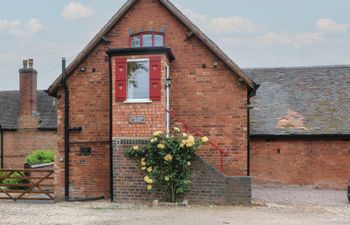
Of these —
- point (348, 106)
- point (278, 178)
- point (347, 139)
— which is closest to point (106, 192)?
point (278, 178)

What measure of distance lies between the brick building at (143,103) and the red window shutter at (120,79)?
3 cm

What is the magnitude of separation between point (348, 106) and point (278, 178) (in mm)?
5054

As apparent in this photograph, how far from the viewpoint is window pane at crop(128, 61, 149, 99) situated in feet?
49.6

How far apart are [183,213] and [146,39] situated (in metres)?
7.29

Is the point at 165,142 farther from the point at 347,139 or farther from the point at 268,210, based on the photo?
the point at 347,139

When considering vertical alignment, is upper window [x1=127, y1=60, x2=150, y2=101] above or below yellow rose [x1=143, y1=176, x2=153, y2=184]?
above

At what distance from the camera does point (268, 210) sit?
1341cm

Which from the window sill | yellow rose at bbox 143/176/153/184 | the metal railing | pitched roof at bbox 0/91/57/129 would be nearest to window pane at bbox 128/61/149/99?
the window sill

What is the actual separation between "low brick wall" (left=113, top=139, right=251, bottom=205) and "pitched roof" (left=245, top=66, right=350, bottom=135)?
6.65 meters

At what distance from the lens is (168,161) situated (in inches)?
559

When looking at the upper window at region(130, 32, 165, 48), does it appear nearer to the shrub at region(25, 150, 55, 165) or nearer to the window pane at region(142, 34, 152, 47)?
the window pane at region(142, 34, 152, 47)

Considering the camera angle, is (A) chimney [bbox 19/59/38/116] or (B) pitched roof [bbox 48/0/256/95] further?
(A) chimney [bbox 19/59/38/116]

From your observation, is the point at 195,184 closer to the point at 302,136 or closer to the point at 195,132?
the point at 195,132

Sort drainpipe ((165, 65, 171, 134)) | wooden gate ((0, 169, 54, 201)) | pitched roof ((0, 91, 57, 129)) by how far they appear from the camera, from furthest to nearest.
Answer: pitched roof ((0, 91, 57, 129)) < wooden gate ((0, 169, 54, 201)) < drainpipe ((165, 65, 171, 134))
